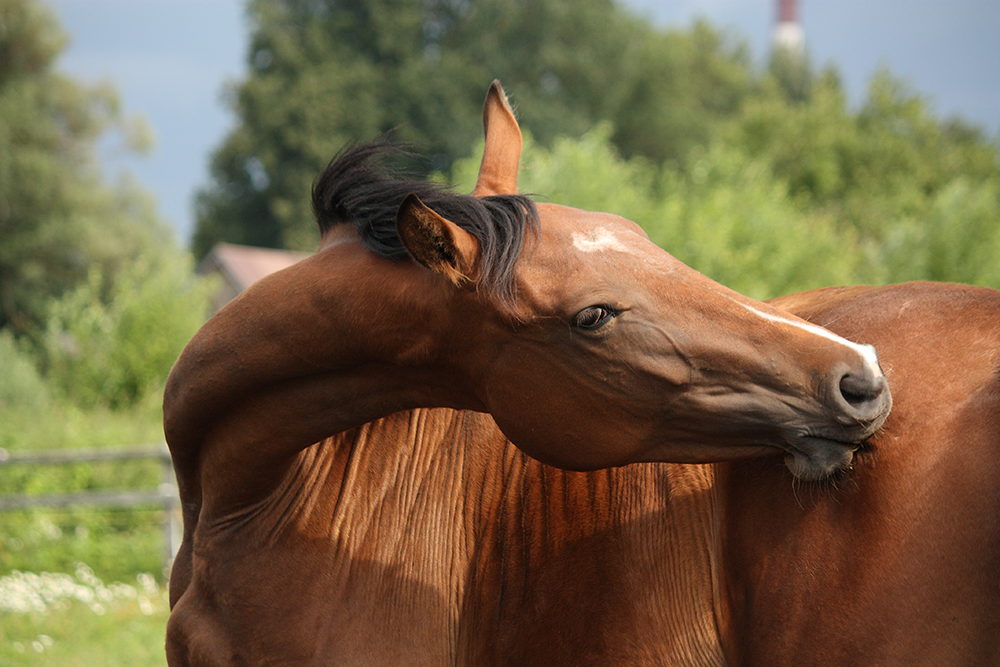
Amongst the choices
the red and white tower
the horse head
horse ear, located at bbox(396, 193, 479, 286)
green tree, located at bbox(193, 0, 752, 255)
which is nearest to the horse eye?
the horse head

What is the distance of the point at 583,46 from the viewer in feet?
148

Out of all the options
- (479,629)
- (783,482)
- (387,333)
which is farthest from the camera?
(479,629)

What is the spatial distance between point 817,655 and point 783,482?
0.46 m

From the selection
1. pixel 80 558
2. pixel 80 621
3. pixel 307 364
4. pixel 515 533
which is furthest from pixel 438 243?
pixel 80 558

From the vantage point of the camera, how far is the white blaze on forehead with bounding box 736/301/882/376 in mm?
2182

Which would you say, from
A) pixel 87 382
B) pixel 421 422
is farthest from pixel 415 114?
pixel 421 422

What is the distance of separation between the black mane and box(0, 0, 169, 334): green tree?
29340 mm

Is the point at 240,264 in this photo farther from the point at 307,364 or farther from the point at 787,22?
the point at 787,22

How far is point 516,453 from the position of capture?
9.81 ft

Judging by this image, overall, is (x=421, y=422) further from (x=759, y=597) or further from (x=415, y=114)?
(x=415, y=114)

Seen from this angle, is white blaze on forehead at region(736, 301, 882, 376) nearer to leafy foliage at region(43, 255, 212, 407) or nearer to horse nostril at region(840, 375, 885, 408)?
horse nostril at region(840, 375, 885, 408)

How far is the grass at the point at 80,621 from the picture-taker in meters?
7.25

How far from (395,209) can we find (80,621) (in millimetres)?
7722

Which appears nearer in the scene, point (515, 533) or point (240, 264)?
point (515, 533)
